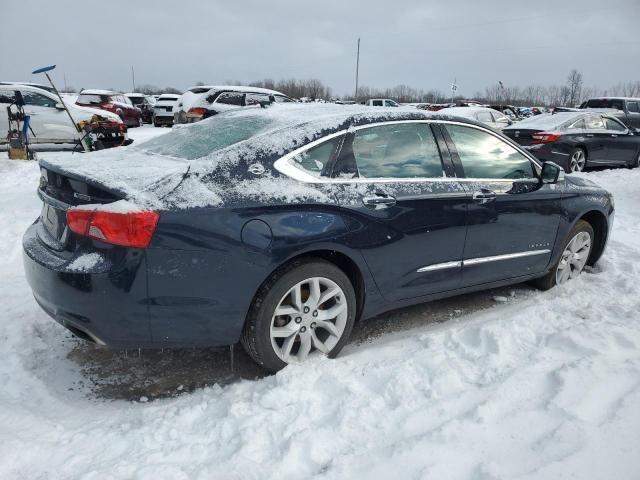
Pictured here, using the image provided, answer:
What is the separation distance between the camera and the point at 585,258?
4.89m

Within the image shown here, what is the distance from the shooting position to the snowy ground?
2.37 meters

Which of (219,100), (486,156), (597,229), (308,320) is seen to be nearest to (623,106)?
(219,100)

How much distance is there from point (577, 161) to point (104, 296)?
11536 millimetres

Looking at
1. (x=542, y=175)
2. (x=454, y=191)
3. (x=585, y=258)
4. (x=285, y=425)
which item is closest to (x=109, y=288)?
(x=285, y=425)

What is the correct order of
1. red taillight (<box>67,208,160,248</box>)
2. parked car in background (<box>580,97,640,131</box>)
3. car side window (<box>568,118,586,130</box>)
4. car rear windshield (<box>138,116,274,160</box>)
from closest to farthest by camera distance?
1. red taillight (<box>67,208,160,248</box>)
2. car rear windshield (<box>138,116,274,160</box>)
3. car side window (<box>568,118,586,130</box>)
4. parked car in background (<box>580,97,640,131</box>)

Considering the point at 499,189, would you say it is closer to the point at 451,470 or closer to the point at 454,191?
the point at 454,191

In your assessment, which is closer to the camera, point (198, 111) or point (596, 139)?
point (596, 139)

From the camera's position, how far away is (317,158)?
10.3 feet

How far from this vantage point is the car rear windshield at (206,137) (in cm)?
318

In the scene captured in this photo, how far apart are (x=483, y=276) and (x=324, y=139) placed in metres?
1.69

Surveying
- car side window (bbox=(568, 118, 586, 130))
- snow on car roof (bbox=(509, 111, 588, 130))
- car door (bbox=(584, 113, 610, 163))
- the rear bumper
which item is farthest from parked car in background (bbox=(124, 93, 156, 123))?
the rear bumper

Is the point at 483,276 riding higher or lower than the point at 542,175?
lower

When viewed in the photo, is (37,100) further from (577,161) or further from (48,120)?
(577,161)

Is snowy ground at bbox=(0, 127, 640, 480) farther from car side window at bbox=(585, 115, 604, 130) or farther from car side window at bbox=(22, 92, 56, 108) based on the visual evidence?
car side window at bbox=(22, 92, 56, 108)
